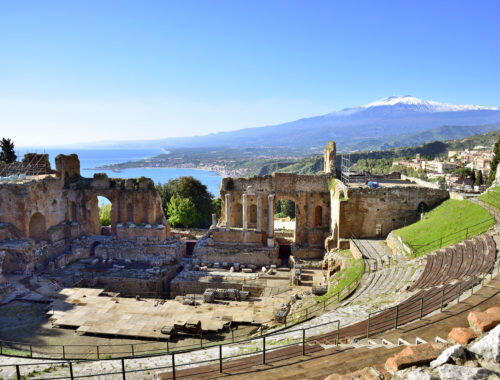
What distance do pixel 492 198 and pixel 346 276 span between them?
11993 millimetres

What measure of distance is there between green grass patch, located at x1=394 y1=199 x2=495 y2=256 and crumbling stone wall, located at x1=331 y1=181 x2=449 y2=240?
1478 mm

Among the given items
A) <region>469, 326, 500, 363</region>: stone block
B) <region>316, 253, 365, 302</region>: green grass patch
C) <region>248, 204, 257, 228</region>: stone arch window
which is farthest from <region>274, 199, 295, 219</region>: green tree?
<region>469, 326, 500, 363</region>: stone block

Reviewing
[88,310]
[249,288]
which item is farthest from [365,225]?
[88,310]

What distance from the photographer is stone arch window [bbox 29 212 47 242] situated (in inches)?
1299

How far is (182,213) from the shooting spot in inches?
1750

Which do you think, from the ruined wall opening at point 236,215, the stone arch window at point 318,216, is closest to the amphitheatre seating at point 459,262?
the stone arch window at point 318,216

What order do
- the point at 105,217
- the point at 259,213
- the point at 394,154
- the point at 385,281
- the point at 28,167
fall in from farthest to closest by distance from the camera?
the point at 394,154
the point at 105,217
the point at 28,167
the point at 259,213
the point at 385,281

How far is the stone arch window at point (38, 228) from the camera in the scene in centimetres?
3300

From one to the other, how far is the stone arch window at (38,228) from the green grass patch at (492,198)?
117ft

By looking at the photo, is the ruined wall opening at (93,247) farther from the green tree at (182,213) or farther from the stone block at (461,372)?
the stone block at (461,372)

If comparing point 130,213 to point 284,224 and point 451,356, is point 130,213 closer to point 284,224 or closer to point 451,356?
point 284,224

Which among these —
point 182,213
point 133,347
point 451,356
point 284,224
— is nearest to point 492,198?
point 451,356

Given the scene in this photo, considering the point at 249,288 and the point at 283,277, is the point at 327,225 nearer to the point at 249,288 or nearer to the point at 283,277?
the point at 283,277

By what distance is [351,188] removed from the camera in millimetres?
29906
